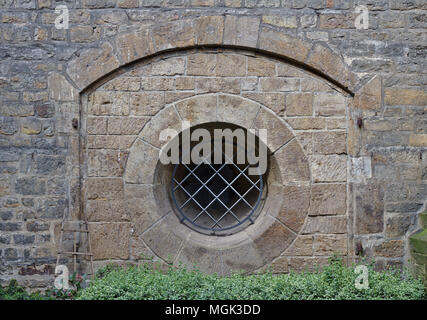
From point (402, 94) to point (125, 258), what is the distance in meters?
3.07

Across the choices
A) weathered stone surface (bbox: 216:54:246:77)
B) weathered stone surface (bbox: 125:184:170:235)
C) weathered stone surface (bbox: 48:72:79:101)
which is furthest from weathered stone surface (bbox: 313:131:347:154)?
weathered stone surface (bbox: 48:72:79:101)

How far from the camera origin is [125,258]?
4.10 m

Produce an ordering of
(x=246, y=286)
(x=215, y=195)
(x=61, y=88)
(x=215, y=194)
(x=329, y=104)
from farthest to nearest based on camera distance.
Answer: (x=215, y=194) → (x=215, y=195) → (x=329, y=104) → (x=61, y=88) → (x=246, y=286)

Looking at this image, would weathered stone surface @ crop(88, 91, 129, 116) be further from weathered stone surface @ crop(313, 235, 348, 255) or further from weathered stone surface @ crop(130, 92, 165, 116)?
weathered stone surface @ crop(313, 235, 348, 255)

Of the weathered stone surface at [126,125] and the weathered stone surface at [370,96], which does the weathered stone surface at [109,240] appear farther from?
the weathered stone surface at [370,96]

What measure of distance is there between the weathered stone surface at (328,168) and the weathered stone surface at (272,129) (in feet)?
1.05

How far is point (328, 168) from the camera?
13.6ft

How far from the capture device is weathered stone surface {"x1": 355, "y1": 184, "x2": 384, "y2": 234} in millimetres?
4113

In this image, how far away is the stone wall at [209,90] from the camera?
408 cm

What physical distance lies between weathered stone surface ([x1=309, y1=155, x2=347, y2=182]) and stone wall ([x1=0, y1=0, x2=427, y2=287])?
4 cm

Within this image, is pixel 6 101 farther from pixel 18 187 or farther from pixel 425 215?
pixel 425 215

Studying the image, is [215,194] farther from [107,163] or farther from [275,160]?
[107,163]

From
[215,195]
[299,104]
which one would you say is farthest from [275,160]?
[215,195]

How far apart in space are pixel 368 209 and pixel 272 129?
1185 millimetres
